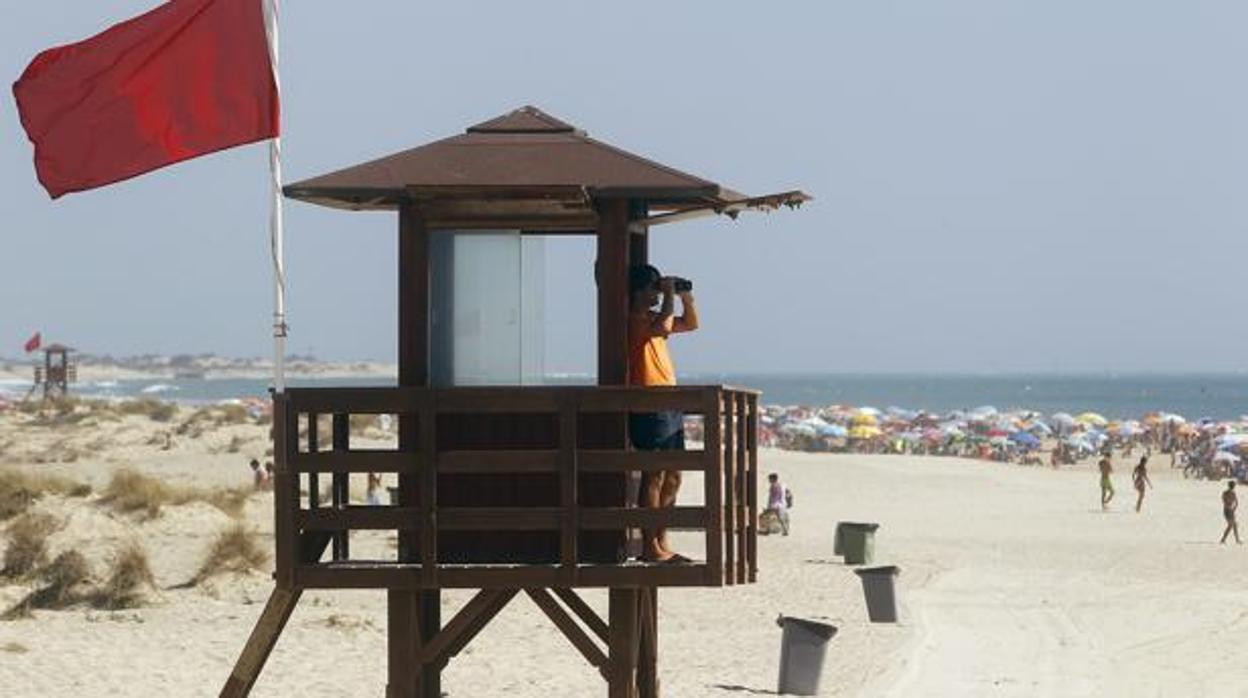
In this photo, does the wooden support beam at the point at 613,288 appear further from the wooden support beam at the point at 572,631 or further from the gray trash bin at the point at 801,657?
the gray trash bin at the point at 801,657

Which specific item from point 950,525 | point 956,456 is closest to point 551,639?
point 950,525

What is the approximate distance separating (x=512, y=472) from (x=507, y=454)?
12.1 inches

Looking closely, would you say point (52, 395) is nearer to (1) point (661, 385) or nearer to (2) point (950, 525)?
(2) point (950, 525)

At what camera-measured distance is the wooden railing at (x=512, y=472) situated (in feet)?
35.9

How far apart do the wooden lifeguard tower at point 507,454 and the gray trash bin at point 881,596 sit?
38.1ft

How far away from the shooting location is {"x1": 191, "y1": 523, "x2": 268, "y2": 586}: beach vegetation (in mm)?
24203

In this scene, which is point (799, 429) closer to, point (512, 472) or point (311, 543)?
point (311, 543)

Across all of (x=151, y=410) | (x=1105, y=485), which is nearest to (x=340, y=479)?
(x=1105, y=485)

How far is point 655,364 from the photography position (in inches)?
457

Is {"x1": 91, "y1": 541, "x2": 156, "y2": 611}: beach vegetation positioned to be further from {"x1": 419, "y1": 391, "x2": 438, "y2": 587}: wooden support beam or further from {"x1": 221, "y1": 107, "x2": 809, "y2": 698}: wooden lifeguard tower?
{"x1": 419, "y1": 391, "x2": 438, "y2": 587}: wooden support beam

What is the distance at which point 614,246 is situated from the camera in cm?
1138

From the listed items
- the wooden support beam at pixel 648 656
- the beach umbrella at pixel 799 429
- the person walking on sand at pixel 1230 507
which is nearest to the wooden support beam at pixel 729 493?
the wooden support beam at pixel 648 656

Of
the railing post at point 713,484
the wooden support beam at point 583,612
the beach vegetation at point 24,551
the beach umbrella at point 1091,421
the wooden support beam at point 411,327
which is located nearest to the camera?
the railing post at point 713,484

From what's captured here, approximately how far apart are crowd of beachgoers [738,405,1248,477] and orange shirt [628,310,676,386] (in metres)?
54.0
